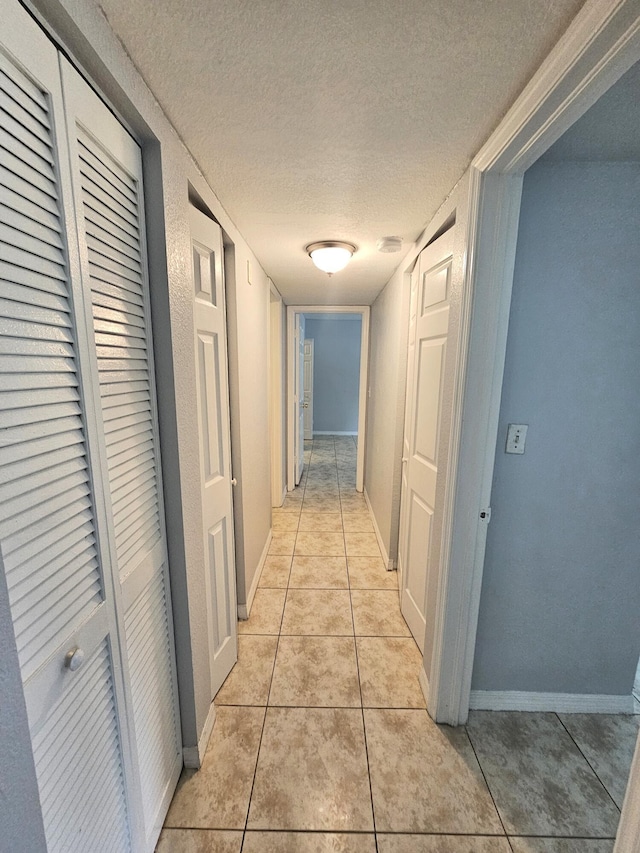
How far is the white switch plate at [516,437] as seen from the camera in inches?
50.4

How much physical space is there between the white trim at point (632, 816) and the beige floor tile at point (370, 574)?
174cm

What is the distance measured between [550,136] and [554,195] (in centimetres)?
36

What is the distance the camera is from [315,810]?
3.65ft

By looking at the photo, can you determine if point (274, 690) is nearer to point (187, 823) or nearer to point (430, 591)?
point (187, 823)

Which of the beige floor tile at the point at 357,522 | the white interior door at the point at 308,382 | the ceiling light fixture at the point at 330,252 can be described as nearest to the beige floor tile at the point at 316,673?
the beige floor tile at the point at 357,522

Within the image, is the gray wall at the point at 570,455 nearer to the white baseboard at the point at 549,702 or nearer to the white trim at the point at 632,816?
the white baseboard at the point at 549,702

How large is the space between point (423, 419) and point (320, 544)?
162 cm

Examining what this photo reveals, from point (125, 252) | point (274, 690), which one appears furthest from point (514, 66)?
point (274, 690)

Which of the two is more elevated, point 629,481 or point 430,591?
point 629,481

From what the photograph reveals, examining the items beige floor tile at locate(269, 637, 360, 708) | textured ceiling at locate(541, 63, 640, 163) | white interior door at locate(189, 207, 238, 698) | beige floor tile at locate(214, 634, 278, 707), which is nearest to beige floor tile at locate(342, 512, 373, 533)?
beige floor tile at locate(269, 637, 360, 708)

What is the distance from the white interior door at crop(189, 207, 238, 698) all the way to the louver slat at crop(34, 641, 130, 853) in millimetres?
578

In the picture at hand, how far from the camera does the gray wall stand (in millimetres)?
1178

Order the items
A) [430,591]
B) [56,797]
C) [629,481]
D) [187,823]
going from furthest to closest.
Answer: [430,591] < [629,481] < [187,823] < [56,797]

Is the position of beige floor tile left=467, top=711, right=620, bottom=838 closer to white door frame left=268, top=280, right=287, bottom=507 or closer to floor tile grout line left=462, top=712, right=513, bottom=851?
floor tile grout line left=462, top=712, right=513, bottom=851
